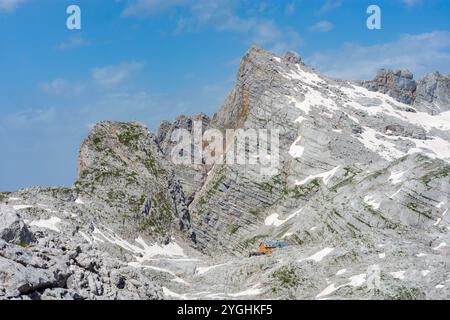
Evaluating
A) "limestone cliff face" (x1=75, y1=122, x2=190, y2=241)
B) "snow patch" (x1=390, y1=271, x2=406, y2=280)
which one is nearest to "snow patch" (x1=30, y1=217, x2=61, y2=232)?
"limestone cliff face" (x1=75, y1=122, x2=190, y2=241)

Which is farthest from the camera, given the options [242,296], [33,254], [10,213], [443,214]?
[443,214]

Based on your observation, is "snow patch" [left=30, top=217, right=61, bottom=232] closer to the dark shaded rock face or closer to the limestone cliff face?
the limestone cliff face

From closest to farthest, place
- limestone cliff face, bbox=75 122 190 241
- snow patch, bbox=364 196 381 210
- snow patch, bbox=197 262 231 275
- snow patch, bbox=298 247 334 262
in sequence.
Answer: snow patch, bbox=298 247 334 262
snow patch, bbox=197 262 231 275
snow patch, bbox=364 196 381 210
limestone cliff face, bbox=75 122 190 241

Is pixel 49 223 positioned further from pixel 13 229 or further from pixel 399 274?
pixel 13 229

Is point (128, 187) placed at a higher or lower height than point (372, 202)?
higher

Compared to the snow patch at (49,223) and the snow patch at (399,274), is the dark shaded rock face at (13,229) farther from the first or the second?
the snow patch at (49,223)

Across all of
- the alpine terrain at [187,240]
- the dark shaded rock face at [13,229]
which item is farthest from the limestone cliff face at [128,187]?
the dark shaded rock face at [13,229]

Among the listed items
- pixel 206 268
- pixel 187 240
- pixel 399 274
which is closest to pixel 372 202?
pixel 206 268

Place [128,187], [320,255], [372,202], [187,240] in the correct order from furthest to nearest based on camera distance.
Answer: [187,240], [128,187], [372,202], [320,255]
